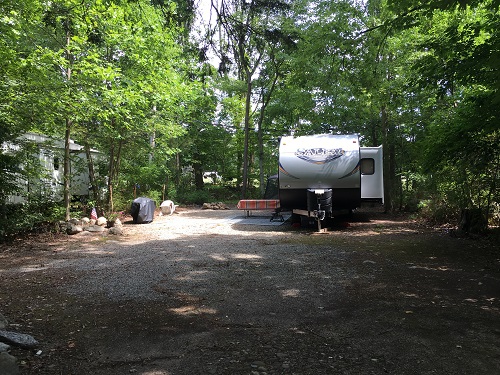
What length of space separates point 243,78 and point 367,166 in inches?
320

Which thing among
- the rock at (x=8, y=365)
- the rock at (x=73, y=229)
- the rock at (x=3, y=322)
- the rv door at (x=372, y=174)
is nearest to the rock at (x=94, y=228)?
the rock at (x=73, y=229)

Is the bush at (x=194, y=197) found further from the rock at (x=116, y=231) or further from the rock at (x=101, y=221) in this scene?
the rock at (x=116, y=231)

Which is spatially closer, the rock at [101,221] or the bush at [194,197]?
the rock at [101,221]

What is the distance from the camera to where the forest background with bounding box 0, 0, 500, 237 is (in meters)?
5.34

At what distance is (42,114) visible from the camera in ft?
29.6

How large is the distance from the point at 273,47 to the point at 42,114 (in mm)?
6768

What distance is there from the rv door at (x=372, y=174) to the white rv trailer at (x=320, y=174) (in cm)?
43

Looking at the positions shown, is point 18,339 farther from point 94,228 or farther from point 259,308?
point 94,228

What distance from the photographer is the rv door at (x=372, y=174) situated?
12391mm

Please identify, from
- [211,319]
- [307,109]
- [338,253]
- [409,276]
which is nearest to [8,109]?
[211,319]

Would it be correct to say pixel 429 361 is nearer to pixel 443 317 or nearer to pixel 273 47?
pixel 443 317

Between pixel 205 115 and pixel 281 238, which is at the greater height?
pixel 205 115

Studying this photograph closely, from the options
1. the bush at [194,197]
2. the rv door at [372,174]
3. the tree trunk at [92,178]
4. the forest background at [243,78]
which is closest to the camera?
the forest background at [243,78]

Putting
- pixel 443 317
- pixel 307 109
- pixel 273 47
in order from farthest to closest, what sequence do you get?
pixel 307 109, pixel 273 47, pixel 443 317
